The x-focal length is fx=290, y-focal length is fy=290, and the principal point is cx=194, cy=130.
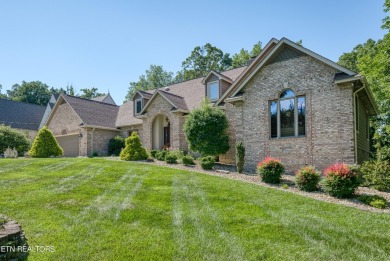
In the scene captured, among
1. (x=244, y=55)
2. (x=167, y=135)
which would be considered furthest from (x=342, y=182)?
(x=244, y=55)

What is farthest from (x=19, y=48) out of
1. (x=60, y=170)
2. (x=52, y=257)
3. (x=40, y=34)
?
(x=52, y=257)

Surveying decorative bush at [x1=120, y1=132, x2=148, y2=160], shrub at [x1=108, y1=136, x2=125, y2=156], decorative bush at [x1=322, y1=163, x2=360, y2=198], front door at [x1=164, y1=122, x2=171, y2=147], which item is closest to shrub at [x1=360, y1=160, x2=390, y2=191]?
decorative bush at [x1=322, y1=163, x2=360, y2=198]

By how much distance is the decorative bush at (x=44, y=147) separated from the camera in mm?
20156

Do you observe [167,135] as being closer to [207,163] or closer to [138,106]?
[138,106]

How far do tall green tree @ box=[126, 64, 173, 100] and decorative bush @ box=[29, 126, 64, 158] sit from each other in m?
38.7

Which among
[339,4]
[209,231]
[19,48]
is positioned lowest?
[209,231]

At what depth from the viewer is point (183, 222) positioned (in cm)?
664

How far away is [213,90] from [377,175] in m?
12.6

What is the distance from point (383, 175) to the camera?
10945mm

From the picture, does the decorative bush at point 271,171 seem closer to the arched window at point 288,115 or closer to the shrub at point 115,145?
the arched window at point 288,115

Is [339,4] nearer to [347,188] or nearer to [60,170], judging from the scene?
[347,188]

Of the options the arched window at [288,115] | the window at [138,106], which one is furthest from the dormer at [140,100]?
the arched window at [288,115]

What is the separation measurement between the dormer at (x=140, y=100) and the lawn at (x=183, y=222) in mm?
14774

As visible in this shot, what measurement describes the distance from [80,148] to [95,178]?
14956mm
